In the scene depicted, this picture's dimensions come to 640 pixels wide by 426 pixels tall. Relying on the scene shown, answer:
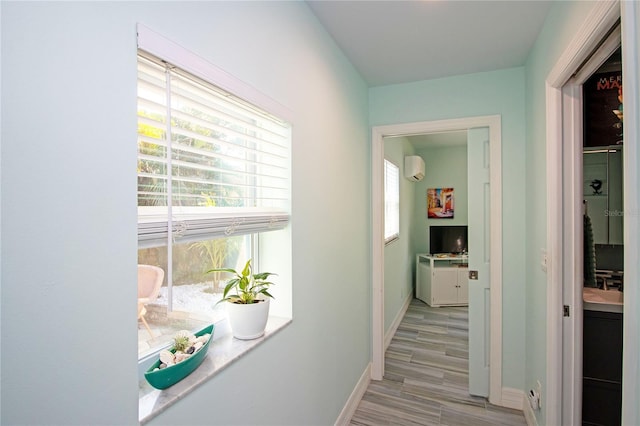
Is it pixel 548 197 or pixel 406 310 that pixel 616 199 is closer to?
pixel 548 197

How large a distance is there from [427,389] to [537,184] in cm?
182

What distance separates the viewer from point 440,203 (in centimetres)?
558

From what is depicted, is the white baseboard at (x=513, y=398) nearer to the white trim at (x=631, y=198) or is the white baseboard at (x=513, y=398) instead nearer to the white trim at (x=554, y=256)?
the white trim at (x=554, y=256)

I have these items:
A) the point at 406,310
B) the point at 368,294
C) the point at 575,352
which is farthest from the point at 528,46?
the point at 406,310

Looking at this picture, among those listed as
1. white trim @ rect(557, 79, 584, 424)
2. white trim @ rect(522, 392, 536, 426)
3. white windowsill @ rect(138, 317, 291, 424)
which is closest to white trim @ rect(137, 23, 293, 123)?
white windowsill @ rect(138, 317, 291, 424)

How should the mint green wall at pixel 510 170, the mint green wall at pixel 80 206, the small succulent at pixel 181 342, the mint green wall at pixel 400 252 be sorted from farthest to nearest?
the mint green wall at pixel 400 252
the mint green wall at pixel 510 170
the small succulent at pixel 181 342
the mint green wall at pixel 80 206

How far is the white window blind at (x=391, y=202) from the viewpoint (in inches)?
150

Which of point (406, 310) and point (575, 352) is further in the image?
point (406, 310)

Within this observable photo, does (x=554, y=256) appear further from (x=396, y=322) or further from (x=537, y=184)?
(x=396, y=322)

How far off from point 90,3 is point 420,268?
522 centimetres

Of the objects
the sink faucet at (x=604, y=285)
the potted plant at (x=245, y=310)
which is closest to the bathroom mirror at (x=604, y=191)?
the sink faucet at (x=604, y=285)

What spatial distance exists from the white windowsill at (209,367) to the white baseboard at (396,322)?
237cm

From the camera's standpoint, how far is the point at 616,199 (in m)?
1.91

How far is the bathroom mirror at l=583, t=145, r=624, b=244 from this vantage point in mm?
1909
